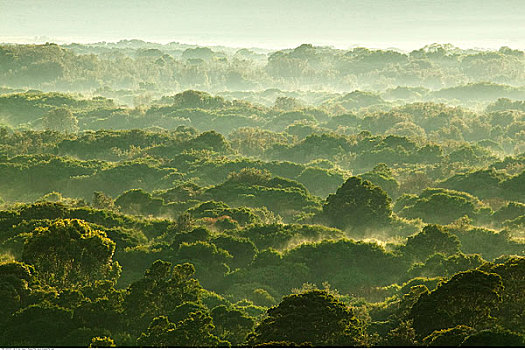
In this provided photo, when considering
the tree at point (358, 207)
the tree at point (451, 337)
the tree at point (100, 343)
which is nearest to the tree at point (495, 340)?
the tree at point (451, 337)

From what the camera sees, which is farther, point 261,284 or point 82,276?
point 261,284

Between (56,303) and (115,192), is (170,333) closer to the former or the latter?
(56,303)

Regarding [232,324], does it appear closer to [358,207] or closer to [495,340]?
[495,340]

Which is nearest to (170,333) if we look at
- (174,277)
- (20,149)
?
(174,277)

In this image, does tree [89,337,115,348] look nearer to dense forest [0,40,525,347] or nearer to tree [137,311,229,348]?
dense forest [0,40,525,347]

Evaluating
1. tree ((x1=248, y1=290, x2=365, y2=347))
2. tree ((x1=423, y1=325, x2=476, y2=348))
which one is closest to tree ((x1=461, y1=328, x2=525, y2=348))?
tree ((x1=423, y1=325, x2=476, y2=348))

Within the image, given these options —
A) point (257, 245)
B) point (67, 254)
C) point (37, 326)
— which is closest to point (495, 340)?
point (37, 326)

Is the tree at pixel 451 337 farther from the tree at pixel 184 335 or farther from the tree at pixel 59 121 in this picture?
the tree at pixel 59 121
